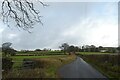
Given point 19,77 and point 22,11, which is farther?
point 19,77

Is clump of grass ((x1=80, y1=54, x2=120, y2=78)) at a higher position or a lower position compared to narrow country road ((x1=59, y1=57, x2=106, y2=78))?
higher

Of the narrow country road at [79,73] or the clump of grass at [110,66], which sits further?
the clump of grass at [110,66]

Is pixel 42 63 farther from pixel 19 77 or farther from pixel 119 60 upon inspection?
pixel 19 77

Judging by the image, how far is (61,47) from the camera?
163125mm

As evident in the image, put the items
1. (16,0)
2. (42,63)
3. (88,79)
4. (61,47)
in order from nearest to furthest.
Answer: (16,0), (88,79), (42,63), (61,47)

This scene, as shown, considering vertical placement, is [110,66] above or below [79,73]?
above

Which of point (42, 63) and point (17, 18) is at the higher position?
point (17, 18)

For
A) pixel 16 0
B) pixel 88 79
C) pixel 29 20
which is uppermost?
pixel 16 0

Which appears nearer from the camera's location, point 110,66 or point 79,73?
point 79,73

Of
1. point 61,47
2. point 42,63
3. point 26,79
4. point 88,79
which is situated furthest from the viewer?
point 61,47

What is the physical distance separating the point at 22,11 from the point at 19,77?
12.9 meters

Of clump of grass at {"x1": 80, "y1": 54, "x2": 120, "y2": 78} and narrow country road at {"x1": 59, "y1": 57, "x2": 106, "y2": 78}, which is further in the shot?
clump of grass at {"x1": 80, "y1": 54, "x2": 120, "y2": 78}

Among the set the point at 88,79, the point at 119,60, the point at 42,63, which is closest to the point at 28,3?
the point at 88,79

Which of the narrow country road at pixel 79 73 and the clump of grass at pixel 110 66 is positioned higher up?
the clump of grass at pixel 110 66
